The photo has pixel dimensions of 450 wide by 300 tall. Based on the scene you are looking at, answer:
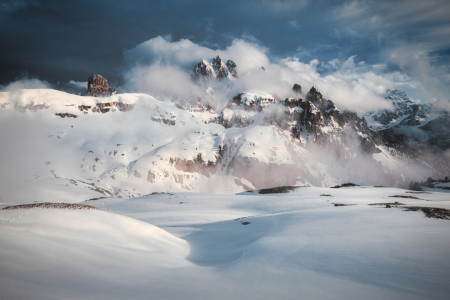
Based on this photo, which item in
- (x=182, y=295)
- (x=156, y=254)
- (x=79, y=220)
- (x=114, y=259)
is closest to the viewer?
(x=182, y=295)

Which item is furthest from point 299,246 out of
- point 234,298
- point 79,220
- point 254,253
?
point 79,220

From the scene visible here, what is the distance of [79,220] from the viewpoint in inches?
334

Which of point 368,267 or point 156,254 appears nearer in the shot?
point 368,267

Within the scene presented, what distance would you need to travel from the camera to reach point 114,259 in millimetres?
6398

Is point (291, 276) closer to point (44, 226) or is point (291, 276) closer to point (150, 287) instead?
point (150, 287)

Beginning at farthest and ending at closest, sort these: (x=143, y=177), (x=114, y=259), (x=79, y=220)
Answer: (x=143, y=177) → (x=79, y=220) → (x=114, y=259)

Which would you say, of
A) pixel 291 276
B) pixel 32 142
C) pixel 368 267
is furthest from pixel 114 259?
pixel 32 142

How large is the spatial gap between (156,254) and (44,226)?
3585 millimetres

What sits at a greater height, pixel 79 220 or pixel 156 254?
pixel 79 220

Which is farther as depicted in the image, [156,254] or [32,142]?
[32,142]

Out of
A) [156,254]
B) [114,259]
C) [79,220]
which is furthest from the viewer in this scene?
[79,220]

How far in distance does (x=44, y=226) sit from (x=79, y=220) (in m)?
1.29

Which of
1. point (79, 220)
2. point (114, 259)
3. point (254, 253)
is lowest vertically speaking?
point (254, 253)

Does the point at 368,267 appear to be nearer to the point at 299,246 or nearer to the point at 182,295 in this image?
the point at 299,246
